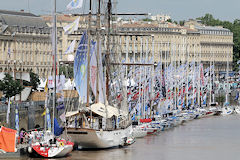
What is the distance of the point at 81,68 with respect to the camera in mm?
73250

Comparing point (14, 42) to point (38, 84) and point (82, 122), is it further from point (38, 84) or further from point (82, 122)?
point (82, 122)

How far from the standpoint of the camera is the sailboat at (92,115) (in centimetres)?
6962

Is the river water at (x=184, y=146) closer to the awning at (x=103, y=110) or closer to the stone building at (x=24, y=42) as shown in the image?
the awning at (x=103, y=110)

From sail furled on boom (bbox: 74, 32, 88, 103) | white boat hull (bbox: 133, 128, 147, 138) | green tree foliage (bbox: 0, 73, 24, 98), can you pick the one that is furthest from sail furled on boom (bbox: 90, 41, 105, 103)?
green tree foliage (bbox: 0, 73, 24, 98)

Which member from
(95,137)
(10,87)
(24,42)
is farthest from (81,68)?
(24,42)

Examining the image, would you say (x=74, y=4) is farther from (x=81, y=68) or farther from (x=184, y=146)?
(x=184, y=146)

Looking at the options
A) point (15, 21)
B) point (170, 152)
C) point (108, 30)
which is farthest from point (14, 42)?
point (170, 152)

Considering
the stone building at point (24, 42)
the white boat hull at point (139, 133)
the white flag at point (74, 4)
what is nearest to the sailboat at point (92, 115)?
the white flag at point (74, 4)

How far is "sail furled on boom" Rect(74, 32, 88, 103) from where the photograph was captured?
238 feet

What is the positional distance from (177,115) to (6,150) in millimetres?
47188

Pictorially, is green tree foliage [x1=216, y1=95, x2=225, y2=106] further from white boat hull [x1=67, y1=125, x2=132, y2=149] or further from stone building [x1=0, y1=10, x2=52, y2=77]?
white boat hull [x1=67, y1=125, x2=132, y2=149]

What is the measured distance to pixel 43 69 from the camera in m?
158

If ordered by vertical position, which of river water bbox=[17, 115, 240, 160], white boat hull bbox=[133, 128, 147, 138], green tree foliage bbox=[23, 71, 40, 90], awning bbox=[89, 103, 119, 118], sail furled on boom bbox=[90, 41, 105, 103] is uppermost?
sail furled on boom bbox=[90, 41, 105, 103]

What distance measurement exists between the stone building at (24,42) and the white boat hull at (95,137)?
6863 centimetres
